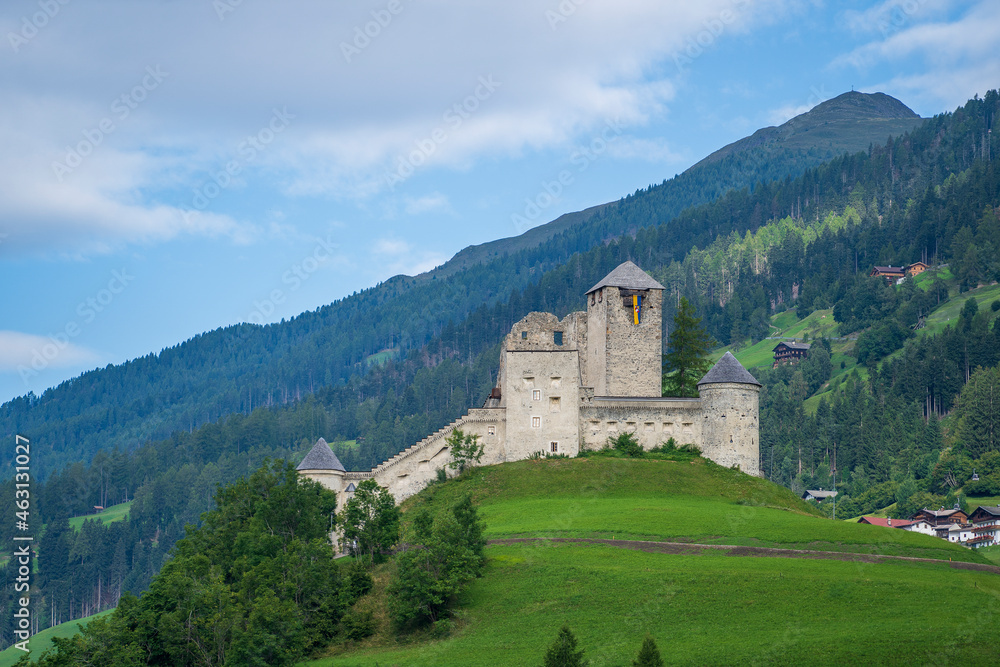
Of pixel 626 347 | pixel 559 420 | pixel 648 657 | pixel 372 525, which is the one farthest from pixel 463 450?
pixel 648 657

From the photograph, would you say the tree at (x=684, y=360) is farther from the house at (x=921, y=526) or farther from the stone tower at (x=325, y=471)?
the house at (x=921, y=526)

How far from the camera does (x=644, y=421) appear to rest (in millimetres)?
77812

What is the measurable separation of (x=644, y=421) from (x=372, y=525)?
890 inches

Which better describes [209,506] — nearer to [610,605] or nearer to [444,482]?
[444,482]

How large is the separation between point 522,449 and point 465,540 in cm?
1868

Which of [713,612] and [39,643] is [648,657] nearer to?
[713,612]

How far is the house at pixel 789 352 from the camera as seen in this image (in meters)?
193

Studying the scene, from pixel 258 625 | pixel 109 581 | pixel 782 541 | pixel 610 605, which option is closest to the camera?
pixel 610 605

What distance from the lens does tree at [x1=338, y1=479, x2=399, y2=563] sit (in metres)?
64.2

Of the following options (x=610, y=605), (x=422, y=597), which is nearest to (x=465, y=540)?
(x=422, y=597)

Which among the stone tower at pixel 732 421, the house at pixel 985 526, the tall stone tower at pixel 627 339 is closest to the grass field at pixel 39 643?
the tall stone tower at pixel 627 339

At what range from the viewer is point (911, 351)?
162 metres

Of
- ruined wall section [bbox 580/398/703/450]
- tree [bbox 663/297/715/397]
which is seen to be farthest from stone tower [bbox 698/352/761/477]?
tree [bbox 663/297/715/397]

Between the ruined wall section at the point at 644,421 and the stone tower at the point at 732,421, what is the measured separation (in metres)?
1.10
